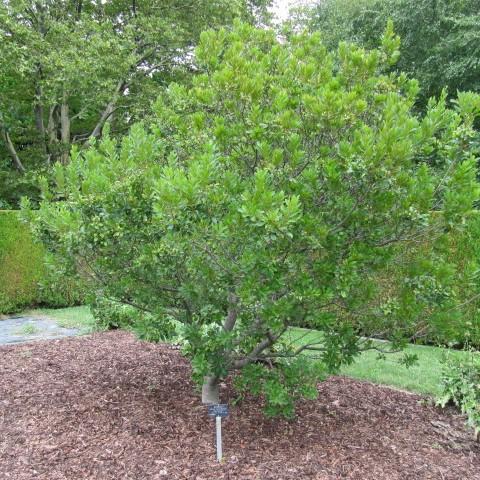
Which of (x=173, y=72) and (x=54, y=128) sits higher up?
(x=173, y=72)

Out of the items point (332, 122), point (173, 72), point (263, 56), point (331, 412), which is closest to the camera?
point (332, 122)

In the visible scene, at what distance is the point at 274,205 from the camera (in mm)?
2615

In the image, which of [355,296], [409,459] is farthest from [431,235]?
[409,459]

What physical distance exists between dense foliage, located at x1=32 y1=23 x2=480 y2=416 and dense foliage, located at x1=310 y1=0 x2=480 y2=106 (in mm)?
10051

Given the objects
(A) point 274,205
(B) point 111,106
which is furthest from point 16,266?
(A) point 274,205

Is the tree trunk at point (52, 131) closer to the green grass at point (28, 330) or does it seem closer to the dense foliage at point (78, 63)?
the dense foliage at point (78, 63)

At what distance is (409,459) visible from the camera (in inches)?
136

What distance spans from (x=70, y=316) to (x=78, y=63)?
6.23 meters

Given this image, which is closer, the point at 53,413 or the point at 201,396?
the point at 53,413

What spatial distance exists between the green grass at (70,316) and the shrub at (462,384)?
4921mm

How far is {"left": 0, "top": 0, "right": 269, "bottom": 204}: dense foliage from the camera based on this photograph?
40.9 feet

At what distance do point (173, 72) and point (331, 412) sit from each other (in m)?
13.2

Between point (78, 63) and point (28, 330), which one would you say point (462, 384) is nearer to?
point (28, 330)

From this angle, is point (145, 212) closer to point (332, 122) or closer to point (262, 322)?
point (262, 322)
